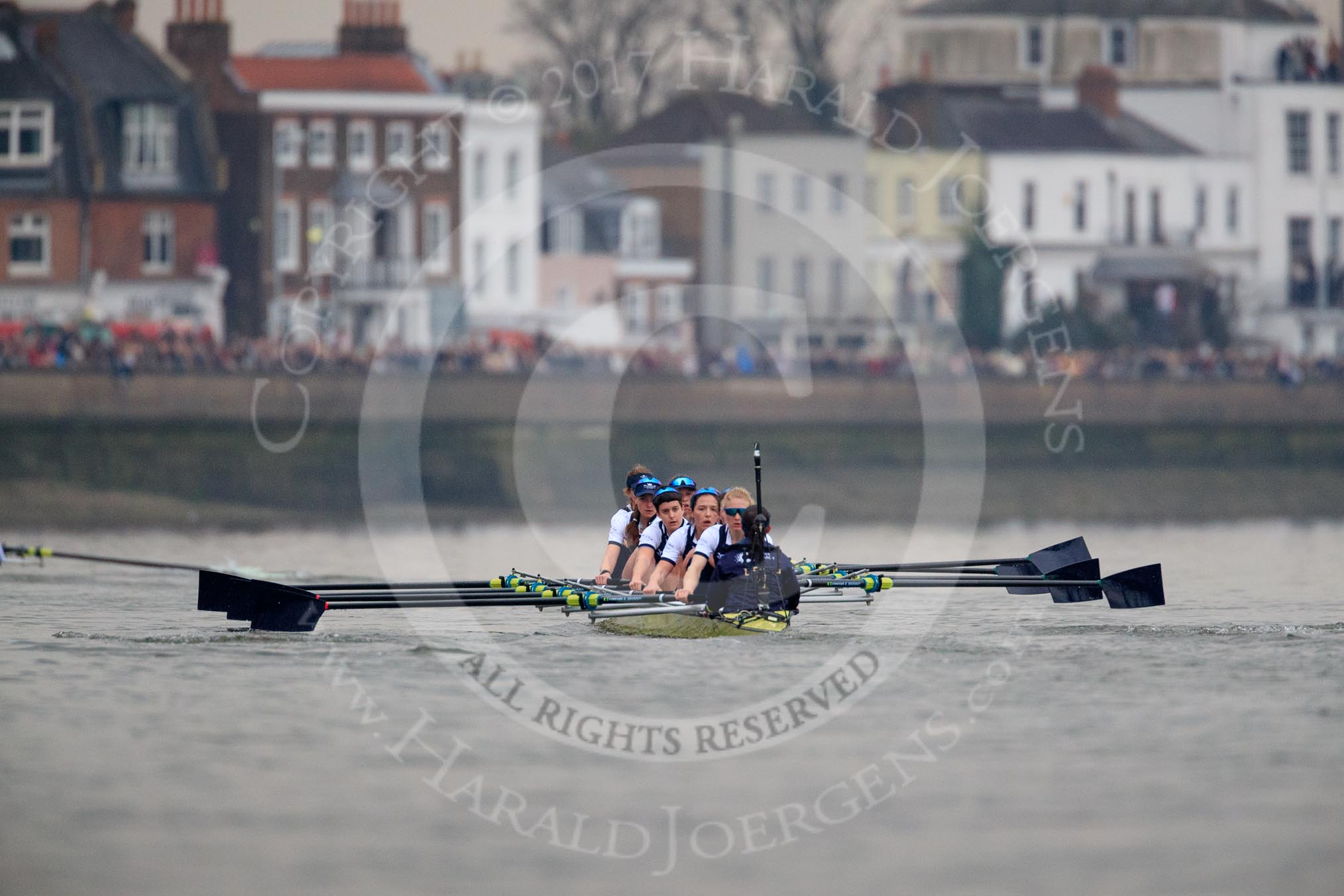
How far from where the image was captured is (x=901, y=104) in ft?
244

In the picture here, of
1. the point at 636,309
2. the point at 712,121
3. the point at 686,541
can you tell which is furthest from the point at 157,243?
the point at 686,541

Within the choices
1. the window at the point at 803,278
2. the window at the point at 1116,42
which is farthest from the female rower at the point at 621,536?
the window at the point at 1116,42

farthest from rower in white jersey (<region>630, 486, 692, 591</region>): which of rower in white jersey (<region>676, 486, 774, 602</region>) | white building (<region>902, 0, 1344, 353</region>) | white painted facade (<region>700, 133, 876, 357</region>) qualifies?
white building (<region>902, 0, 1344, 353</region>)

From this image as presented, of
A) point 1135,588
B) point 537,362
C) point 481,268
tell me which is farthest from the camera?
point 481,268

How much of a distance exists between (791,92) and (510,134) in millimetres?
10556

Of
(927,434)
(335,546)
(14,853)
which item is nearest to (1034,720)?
(14,853)

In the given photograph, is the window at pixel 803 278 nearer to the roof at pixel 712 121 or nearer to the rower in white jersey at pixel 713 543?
the roof at pixel 712 121

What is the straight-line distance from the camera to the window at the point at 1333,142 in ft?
249

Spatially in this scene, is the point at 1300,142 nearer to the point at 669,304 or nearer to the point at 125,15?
the point at 669,304

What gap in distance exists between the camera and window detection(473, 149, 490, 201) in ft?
232

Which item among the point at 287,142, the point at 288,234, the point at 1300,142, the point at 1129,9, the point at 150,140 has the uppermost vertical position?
the point at 1129,9

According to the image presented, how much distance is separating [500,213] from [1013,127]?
17.5 meters

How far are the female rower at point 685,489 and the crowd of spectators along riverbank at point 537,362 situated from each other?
87.9ft

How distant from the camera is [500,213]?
240ft
